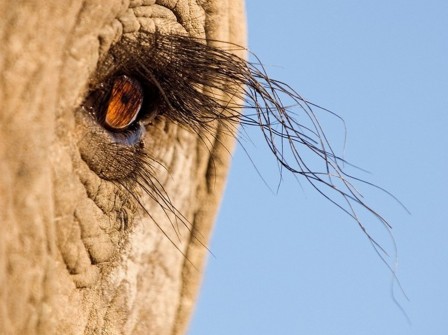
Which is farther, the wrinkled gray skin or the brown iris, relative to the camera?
the brown iris

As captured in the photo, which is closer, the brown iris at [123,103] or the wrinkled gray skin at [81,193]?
the wrinkled gray skin at [81,193]

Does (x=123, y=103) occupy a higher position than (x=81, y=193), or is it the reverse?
(x=123, y=103)

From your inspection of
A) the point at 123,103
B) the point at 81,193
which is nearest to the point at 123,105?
the point at 123,103

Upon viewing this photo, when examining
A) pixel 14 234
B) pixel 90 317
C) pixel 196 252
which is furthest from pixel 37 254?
pixel 196 252

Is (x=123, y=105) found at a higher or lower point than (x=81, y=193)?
higher

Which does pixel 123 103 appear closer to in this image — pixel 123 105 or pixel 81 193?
pixel 123 105
